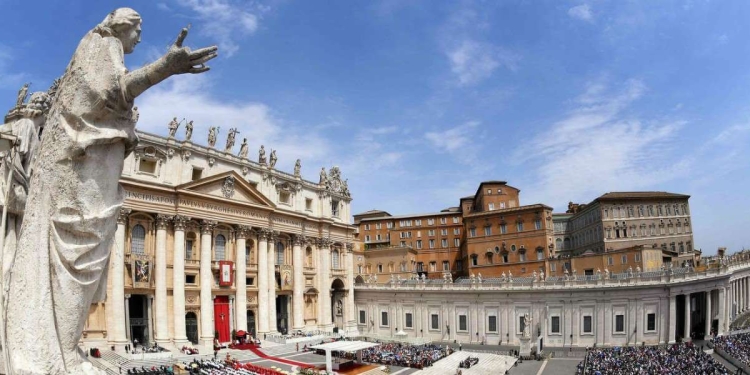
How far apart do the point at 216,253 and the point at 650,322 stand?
118 ft

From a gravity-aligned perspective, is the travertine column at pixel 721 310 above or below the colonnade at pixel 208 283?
below

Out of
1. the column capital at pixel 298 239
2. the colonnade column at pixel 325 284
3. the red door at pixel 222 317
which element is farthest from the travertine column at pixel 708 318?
the red door at pixel 222 317

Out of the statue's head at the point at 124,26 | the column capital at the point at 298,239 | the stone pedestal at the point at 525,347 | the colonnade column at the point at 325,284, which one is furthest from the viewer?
the colonnade column at the point at 325,284

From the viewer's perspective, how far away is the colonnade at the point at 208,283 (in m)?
35.3

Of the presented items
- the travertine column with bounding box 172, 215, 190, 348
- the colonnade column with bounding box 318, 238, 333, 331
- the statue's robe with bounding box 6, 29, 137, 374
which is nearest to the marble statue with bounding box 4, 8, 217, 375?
the statue's robe with bounding box 6, 29, 137, 374

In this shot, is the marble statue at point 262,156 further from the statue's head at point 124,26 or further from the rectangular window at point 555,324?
the statue's head at point 124,26

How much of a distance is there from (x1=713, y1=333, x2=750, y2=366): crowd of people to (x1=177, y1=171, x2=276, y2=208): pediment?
3653 centimetres

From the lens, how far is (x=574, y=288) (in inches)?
1813

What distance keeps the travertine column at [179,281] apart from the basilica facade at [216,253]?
2.9 inches

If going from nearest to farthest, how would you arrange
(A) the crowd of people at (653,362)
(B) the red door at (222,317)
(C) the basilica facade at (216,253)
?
(A) the crowd of people at (653,362)
(C) the basilica facade at (216,253)
(B) the red door at (222,317)

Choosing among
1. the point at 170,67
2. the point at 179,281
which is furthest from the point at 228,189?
the point at 170,67

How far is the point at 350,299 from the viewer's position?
191 feet

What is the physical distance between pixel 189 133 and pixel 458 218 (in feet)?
141

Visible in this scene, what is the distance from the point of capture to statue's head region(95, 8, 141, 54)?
540 centimetres
